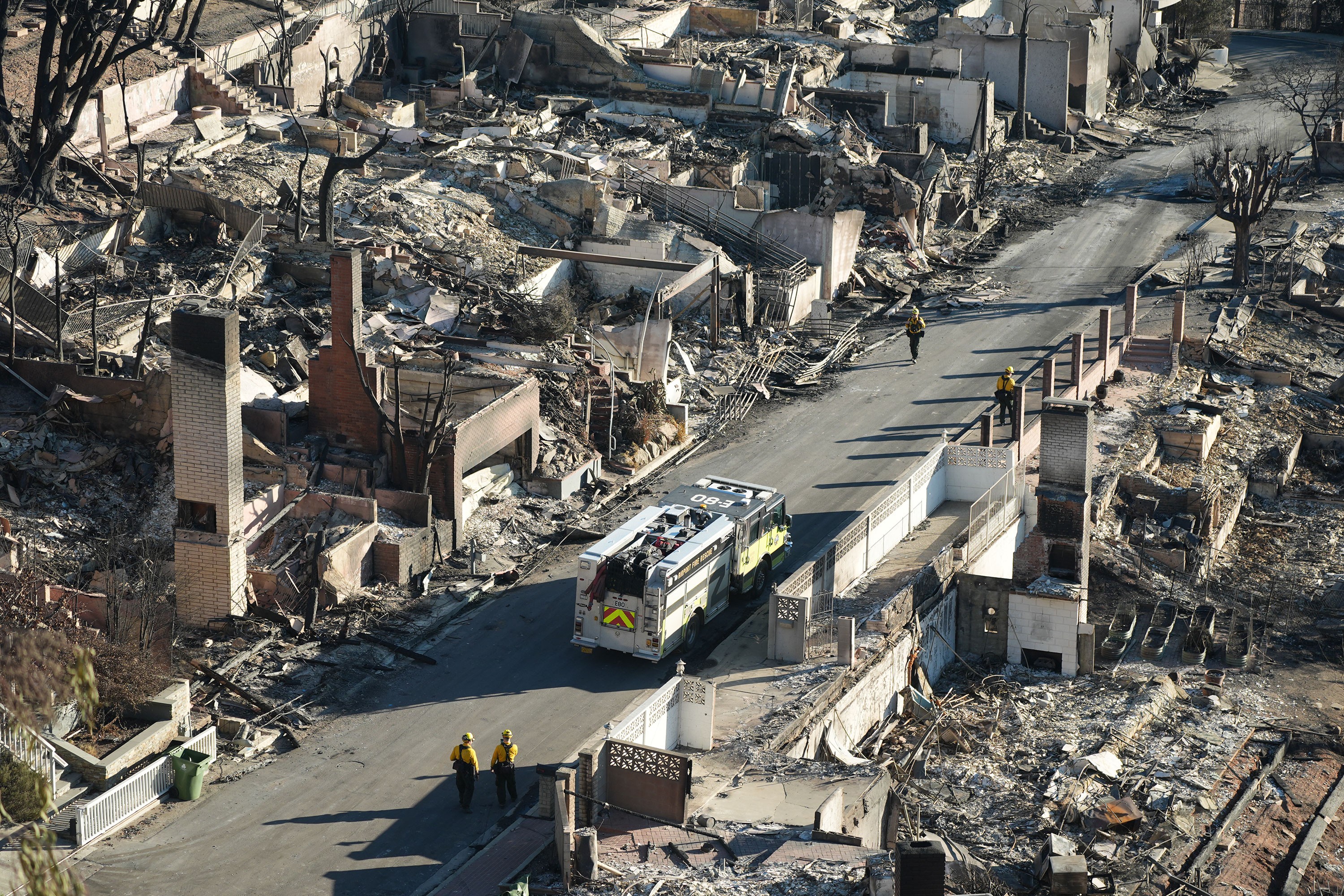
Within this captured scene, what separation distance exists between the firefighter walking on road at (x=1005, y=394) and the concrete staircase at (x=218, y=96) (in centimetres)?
2423

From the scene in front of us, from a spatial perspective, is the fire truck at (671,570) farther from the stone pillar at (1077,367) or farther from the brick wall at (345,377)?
the stone pillar at (1077,367)

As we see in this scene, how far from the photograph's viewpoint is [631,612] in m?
26.8

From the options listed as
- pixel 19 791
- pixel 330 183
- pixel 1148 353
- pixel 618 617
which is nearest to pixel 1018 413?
pixel 1148 353

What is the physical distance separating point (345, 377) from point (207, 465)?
210 inches

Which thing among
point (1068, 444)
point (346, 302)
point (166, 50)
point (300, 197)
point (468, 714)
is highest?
point (166, 50)

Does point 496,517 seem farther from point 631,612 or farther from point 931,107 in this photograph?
point 931,107

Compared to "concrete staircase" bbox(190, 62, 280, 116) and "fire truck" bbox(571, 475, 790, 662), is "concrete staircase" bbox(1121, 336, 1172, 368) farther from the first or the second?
"concrete staircase" bbox(190, 62, 280, 116)

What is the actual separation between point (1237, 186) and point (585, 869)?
3465cm

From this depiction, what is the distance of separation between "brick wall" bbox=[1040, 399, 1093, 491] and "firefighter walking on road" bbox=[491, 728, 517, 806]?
1233 cm

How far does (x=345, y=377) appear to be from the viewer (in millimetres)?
31719

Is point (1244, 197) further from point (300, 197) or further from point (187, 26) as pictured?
point (187, 26)

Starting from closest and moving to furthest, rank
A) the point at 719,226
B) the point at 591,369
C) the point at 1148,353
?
the point at 591,369
the point at 1148,353
the point at 719,226

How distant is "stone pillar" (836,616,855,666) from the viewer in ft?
88.3

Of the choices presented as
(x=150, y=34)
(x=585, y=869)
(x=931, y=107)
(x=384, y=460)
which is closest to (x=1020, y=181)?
(x=931, y=107)
